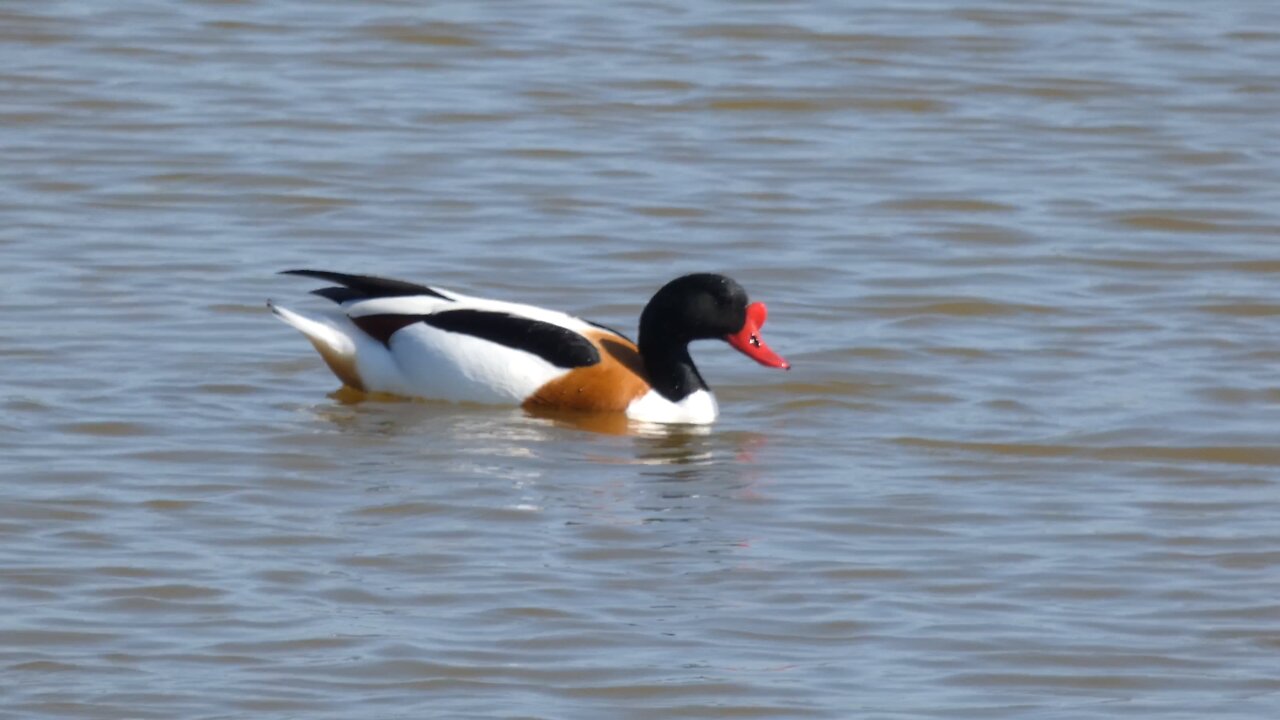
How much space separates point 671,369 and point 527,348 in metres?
0.58

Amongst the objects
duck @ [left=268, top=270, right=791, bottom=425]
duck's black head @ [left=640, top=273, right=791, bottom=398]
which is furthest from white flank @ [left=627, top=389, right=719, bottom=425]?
duck's black head @ [left=640, top=273, right=791, bottom=398]

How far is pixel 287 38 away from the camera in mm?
18281

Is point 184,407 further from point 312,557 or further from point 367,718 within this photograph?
point 367,718

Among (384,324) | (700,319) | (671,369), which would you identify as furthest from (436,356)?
(700,319)

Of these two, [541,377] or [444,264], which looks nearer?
[541,377]

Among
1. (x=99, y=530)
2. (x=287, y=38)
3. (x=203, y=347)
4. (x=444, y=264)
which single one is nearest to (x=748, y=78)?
(x=287, y=38)

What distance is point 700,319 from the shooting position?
10.9 m

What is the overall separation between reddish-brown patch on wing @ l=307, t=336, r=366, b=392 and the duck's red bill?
1.51m

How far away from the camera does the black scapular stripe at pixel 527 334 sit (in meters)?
10.7

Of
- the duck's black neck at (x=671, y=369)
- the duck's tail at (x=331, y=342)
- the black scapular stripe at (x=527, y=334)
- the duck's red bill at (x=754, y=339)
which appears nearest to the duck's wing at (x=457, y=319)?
the black scapular stripe at (x=527, y=334)

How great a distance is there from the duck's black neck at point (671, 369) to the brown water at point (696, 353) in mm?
205

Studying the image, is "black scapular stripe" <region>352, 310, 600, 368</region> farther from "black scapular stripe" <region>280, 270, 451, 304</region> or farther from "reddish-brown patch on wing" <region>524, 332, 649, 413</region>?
"black scapular stripe" <region>280, 270, 451, 304</region>

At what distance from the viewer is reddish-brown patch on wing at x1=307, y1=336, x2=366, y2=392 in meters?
10.8

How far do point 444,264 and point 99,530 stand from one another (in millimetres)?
4670
